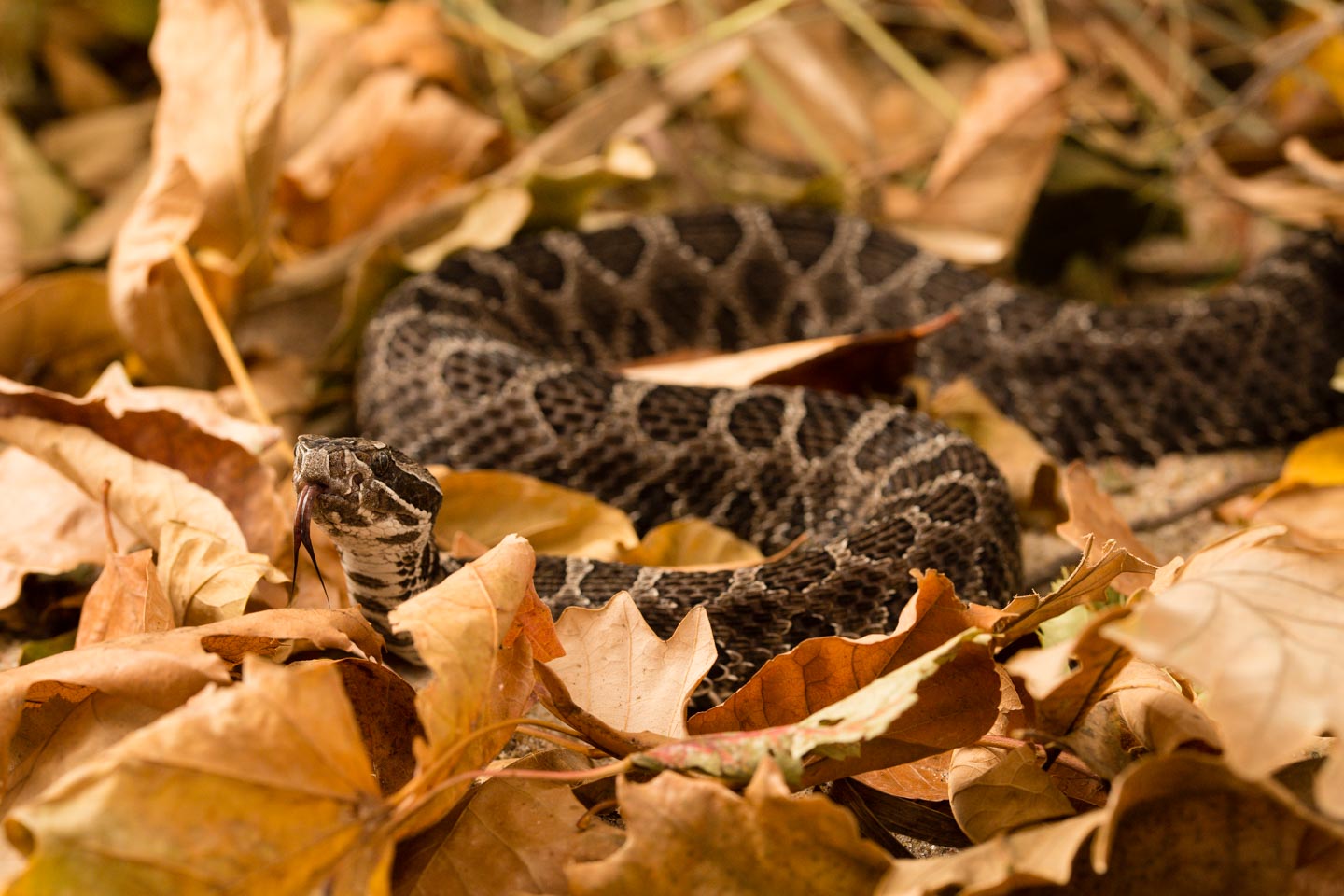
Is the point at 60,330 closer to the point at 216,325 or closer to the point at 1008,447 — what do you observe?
the point at 216,325

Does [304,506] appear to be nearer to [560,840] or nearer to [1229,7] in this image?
[560,840]

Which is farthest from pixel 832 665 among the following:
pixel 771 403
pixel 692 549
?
pixel 771 403

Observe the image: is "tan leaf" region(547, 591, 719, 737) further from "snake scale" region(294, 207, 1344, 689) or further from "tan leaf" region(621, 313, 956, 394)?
"tan leaf" region(621, 313, 956, 394)

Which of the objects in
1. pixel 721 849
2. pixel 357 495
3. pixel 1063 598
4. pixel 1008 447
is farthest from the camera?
pixel 1008 447

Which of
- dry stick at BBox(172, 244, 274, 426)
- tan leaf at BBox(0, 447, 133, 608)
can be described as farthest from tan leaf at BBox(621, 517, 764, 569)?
tan leaf at BBox(0, 447, 133, 608)

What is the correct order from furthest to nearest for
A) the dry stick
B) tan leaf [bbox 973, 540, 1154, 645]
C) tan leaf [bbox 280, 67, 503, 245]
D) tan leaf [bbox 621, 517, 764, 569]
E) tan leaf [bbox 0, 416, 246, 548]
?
1. tan leaf [bbox 280, 67, 503, 245]
2. the dry stick
3. tan leaf [bbox 621, 517, 764, 569]
4. tan leaf [bbox 0, 416, 246, 548]
5. tan leaf [bbox 973, 540, 1154, 645]
